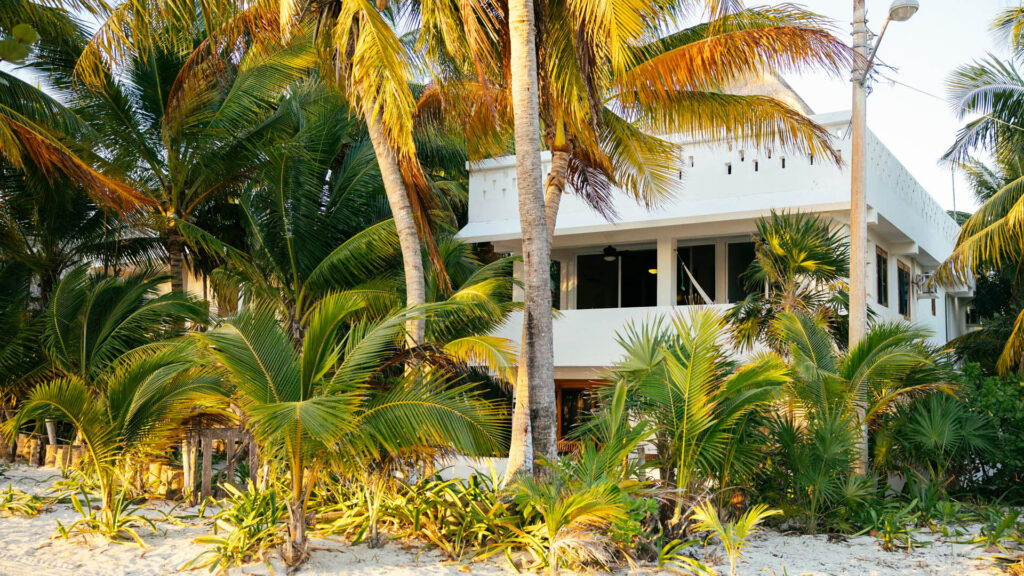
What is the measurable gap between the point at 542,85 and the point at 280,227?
19.8 feet

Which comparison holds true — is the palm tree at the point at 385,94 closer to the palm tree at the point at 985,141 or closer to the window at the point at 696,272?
the window at the point at 696,272

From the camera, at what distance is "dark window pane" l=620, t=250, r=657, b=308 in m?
15.8

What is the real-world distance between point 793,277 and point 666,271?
3.86 metres

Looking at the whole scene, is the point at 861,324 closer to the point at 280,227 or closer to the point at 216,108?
the point at 280,227

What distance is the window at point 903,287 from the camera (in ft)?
54.3

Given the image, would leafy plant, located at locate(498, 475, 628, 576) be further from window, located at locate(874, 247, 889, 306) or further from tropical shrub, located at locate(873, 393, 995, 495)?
window, located at locate(874, 247, 889, 306)

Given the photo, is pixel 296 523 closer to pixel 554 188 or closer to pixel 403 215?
pixel 403 215

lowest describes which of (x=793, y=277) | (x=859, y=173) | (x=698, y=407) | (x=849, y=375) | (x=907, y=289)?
(x=698, y=407)

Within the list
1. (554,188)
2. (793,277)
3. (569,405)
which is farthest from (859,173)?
(569,405)

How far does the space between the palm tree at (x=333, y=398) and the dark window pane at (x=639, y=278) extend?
884cm

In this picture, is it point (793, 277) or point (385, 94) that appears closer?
point (385, 94)

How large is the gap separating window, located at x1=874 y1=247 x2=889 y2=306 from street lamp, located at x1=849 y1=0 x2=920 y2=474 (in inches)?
201

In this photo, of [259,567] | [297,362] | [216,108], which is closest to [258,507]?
[259,567]

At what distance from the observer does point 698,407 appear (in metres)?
7.66
